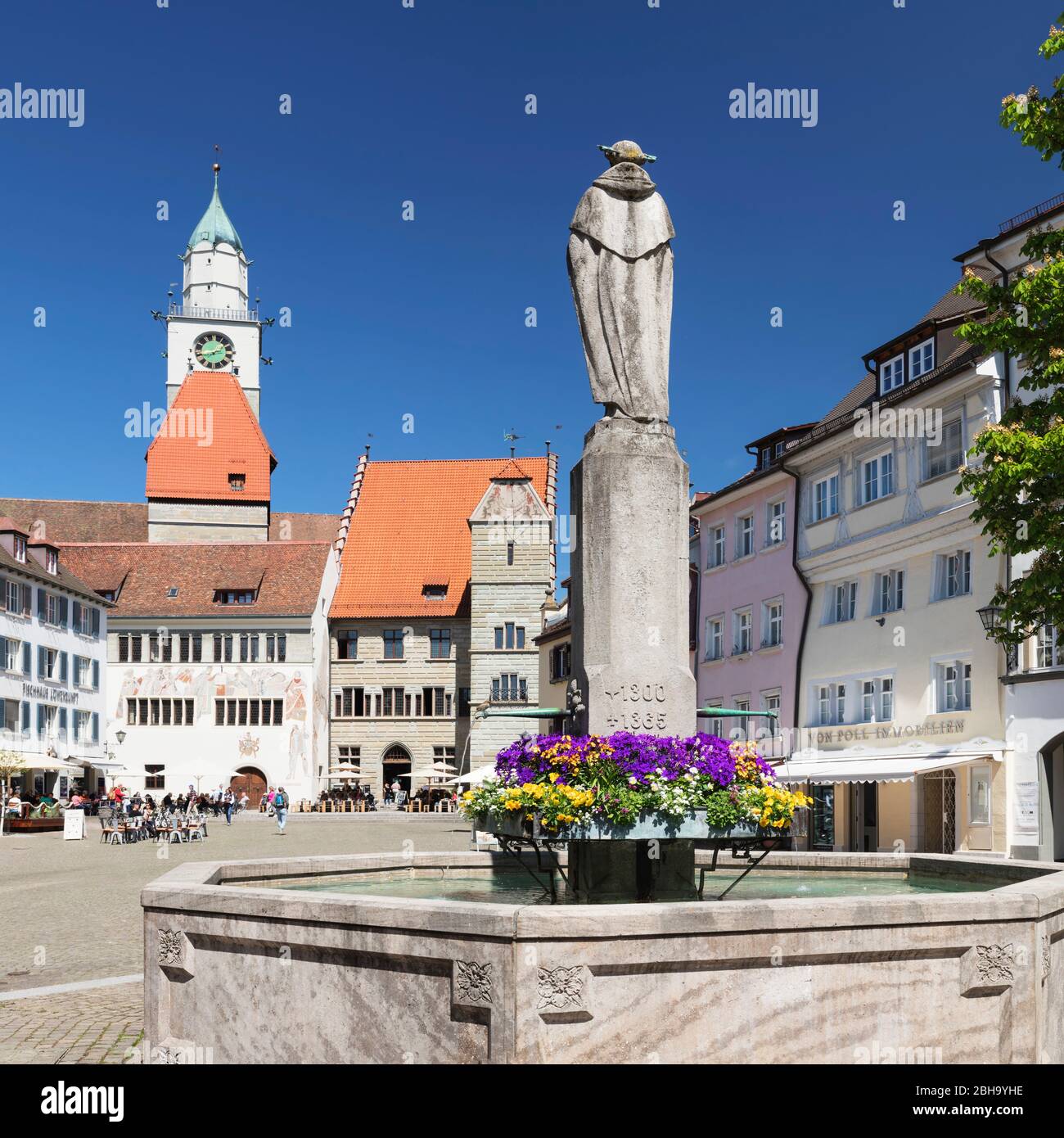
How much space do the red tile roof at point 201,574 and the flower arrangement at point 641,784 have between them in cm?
6065

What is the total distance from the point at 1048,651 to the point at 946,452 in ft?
17.3

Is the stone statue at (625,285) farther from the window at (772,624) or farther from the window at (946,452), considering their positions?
the window at (772,624)

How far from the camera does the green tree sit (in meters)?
16.0

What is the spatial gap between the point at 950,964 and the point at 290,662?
62748 millimetres

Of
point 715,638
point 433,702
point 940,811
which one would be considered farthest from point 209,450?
point 940,811

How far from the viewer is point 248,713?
67.1 meters

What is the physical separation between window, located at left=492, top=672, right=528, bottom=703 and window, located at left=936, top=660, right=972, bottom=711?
39.3 meters

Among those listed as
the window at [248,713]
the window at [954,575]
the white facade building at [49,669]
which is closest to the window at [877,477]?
the window at [954,575]

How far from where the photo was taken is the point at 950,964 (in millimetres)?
6402

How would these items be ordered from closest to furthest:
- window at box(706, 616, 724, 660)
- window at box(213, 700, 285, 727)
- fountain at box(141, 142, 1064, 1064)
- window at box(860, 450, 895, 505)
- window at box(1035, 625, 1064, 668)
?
fountain at box(141, 142, 1064, 1064) → window at box(1035, 625, 1064, 668) → window at box(860, 450, 895, 505) → window at box(706, 616, 724, 660) → window at box(213, 700, 285, 727)

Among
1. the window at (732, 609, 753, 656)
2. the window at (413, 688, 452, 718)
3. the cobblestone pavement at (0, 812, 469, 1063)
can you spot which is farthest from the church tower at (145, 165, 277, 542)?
the window at (732, 609, 753, 656)

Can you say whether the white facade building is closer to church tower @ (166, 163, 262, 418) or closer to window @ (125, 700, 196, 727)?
window @ (125, 700, 196, 727)

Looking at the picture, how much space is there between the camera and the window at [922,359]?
31484 mm

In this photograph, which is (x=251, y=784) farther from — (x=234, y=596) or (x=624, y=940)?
(x=624, y=940)
